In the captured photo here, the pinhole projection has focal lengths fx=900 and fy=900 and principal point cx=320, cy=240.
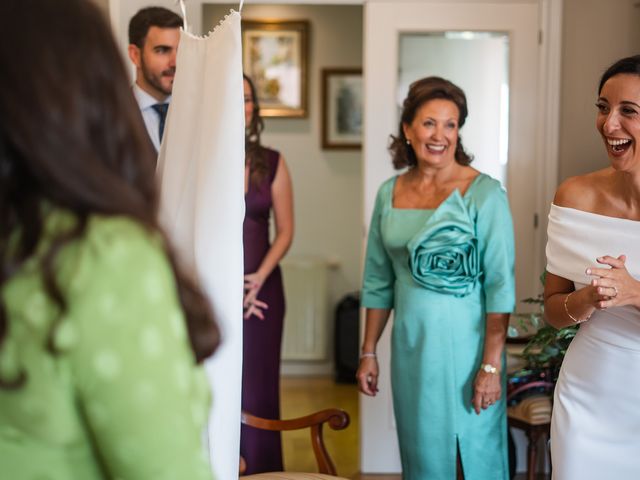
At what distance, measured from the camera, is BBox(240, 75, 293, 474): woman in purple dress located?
343 centimetres

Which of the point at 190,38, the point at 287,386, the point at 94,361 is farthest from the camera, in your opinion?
the point at 287,386

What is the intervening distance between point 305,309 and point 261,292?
2703 mm

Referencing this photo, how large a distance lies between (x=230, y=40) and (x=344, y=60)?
14.8ft

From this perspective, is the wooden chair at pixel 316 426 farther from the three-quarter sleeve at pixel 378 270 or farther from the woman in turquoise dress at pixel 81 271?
the woman in turquoise dress at pixel 81 271

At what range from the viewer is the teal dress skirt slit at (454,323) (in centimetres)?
251

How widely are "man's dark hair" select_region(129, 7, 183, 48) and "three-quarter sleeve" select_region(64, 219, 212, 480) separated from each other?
219 cm

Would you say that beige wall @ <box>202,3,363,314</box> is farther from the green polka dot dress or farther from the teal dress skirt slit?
the green polka dot dress

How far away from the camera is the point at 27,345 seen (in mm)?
854

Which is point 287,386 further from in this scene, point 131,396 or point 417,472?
point 131,396

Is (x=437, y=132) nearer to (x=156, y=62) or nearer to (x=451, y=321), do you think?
(x=451, y=321)

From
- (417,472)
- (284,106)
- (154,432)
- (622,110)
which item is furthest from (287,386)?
(154,432)

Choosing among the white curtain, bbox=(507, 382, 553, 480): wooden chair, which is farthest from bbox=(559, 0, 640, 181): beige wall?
the white curtain

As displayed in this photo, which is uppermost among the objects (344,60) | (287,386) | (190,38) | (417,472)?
(344,60)

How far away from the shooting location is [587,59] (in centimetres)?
411
